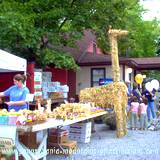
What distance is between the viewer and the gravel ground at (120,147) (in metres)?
8.24

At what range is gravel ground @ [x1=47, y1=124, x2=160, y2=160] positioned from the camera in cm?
824

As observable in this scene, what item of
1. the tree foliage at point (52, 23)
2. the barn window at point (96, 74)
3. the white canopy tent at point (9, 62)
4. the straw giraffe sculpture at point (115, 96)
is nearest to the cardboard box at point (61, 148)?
the straw giraffe sculpture at point (115, 96)

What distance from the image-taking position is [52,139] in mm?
8508

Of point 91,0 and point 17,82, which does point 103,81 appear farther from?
point 17,82

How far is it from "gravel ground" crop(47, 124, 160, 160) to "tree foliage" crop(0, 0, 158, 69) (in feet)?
16.1

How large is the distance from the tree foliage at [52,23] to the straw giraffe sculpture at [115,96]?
426 centimetres

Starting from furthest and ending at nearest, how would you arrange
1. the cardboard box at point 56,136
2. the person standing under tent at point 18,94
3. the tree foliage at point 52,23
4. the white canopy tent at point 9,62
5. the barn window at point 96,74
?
1. the barn window at point 96,74
2. the tree foliage at point 52,23
3. the white canopy tent at point 9,62
4. the cardboard box at point 56,136
5. the person standing under tent at point 18,94

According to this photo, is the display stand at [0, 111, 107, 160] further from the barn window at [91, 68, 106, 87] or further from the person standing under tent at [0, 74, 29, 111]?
the barn window at [91, 68, 106, 87]

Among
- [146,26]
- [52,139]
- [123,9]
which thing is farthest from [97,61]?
[146,26]

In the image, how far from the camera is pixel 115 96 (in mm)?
11000

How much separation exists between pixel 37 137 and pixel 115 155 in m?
1.72

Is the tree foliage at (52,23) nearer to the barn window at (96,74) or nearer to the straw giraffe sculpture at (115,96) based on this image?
the barn window at (96,74)

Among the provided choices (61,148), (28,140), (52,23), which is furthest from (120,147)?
(52,23)

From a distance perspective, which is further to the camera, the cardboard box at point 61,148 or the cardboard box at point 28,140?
the cardboard box at point 61,148
